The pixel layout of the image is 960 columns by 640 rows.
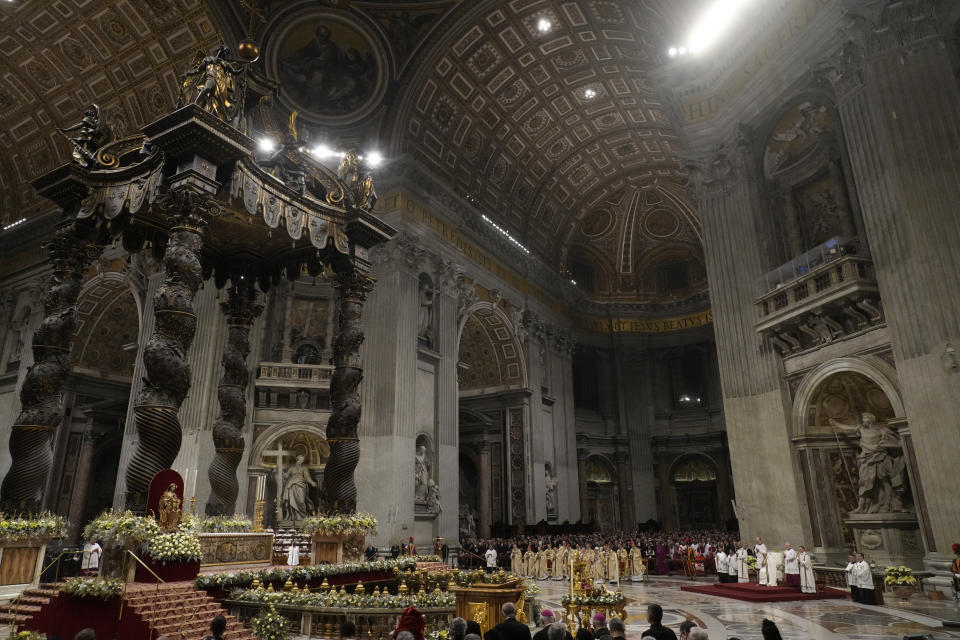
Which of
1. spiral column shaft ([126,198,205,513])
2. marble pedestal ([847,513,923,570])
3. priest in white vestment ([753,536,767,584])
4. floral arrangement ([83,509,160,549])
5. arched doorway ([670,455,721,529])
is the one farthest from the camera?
arched doorway ([670,455,721,529])

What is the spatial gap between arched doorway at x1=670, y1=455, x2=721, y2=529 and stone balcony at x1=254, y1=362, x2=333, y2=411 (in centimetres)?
1746

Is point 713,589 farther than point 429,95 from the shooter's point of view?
No

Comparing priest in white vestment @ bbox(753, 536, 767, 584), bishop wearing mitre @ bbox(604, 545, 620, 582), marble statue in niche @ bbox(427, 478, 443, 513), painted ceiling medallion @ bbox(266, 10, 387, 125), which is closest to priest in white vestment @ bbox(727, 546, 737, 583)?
priest in white vestment @ bbox(753, 536, 767, 584)

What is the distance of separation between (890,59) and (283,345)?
14.6 meters

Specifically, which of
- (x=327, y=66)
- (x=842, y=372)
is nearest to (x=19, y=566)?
(x=842, y=372)

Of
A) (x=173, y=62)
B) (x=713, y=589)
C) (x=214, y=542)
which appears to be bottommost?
(x=713, y=589)

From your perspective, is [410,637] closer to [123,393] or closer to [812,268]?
[812,268]

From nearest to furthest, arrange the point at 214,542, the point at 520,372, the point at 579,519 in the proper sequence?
the point at 214,542 < the point at 520,372 < the point at 579,519

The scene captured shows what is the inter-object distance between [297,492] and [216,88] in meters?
10.4

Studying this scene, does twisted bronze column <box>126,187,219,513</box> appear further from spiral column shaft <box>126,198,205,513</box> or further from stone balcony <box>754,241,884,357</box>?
stone balcony <box>754,241,884,357</box>

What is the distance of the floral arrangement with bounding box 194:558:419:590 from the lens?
6.94m

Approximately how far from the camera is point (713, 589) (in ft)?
39.3

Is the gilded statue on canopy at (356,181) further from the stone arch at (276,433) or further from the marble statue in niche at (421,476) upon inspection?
the marble statue in niche at (421,476)

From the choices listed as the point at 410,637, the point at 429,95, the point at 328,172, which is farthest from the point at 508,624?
the point at 429,95
